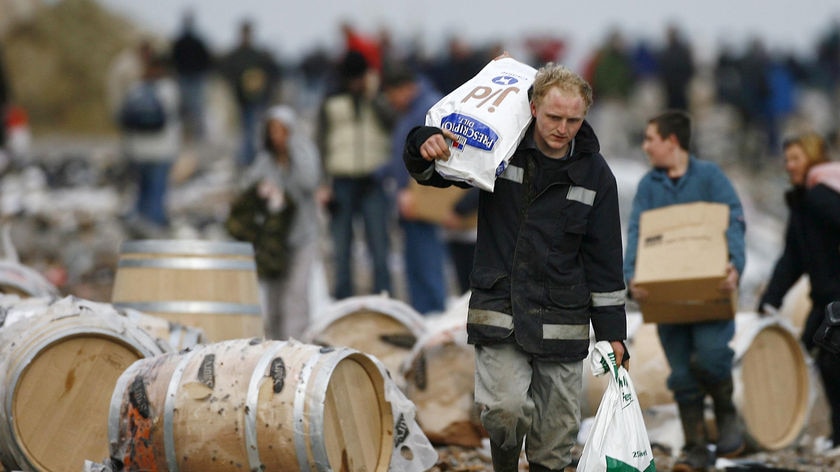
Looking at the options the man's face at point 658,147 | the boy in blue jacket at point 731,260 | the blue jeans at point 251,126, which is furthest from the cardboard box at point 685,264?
the blue jeans at point 251,126

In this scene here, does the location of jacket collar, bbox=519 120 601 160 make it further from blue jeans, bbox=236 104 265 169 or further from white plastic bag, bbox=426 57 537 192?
blue jeans, bbox=236 104 265 169

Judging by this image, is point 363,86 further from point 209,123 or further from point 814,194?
point 209,123

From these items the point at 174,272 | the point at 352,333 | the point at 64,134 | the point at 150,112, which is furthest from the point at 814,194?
the point at 64,134

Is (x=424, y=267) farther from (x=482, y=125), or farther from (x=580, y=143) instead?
(x=482, y=125)

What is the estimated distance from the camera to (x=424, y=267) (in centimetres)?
1284

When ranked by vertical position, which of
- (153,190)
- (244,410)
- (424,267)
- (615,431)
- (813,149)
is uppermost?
(153,190)

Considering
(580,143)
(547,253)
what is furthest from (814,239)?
(547,253)

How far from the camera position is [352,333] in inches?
384

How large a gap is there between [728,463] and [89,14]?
4408 centimetres

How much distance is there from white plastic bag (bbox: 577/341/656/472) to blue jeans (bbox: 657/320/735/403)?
2.19 metres

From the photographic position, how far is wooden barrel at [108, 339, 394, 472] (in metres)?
6.38

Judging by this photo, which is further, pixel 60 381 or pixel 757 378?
pixel 757 378

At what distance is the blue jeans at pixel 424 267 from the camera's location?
42.0 feet

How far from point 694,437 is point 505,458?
257 cm
